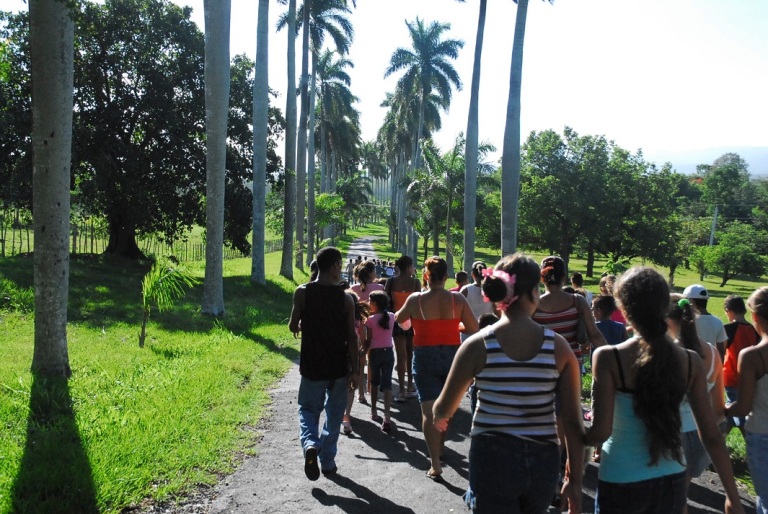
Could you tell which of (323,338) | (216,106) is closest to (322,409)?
(323,338)

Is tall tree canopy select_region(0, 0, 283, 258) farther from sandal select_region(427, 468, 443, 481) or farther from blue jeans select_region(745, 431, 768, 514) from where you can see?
blue jeans select_region(745, 431, 768, 514)

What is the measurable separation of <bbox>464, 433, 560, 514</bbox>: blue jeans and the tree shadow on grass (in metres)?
3.00

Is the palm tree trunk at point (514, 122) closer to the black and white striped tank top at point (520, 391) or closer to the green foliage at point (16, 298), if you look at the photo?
the green foliage at point (16, 298)

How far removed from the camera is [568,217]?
40125mm

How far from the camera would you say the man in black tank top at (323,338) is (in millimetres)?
5059

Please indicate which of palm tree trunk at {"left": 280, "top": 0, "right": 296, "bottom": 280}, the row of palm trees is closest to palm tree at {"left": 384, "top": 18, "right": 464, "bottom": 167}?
the row of palm trees

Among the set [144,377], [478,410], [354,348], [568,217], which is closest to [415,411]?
[354,348]

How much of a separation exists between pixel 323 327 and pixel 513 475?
8.49ft

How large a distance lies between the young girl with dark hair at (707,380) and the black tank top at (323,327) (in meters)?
2.57

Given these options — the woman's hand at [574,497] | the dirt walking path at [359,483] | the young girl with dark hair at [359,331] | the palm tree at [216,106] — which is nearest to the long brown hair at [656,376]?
the woman's hand at [574,497]

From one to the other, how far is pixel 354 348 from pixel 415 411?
2.67 metres

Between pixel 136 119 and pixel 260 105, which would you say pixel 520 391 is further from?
pixel 136 119

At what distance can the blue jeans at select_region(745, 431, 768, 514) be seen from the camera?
3.36 m

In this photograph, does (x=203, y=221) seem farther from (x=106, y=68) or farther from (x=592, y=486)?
(x=592, y=486)
